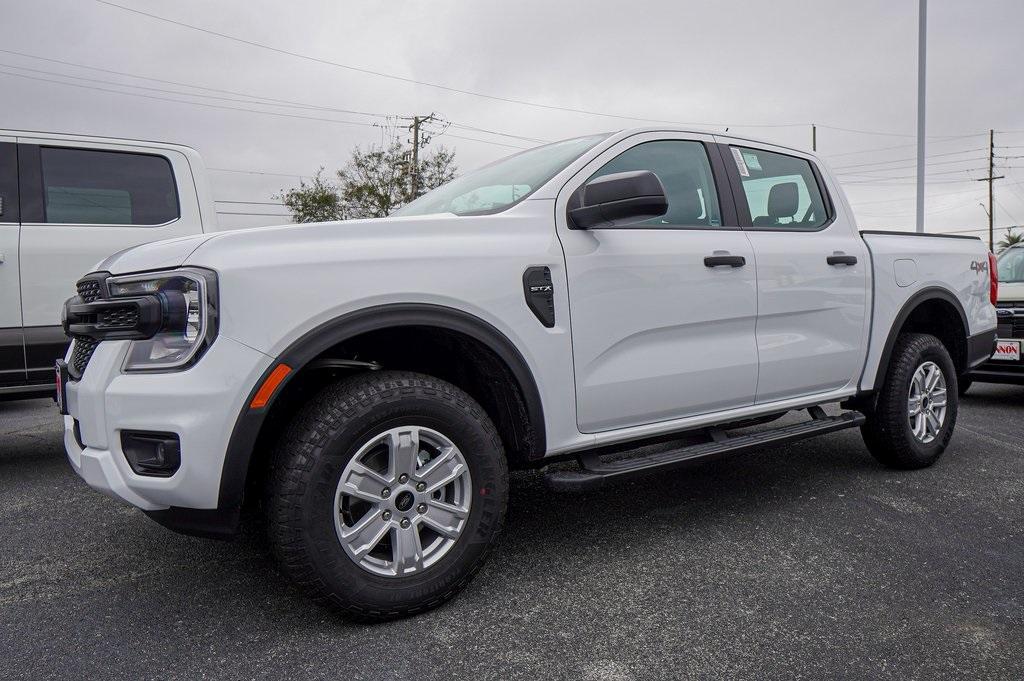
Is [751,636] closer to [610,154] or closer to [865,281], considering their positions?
[610,154]

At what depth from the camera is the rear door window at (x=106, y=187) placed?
4734 mm

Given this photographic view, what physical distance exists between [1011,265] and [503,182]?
6.51 meters

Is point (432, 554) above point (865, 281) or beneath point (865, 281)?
beneath

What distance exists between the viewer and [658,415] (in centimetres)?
315

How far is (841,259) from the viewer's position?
3.85 m

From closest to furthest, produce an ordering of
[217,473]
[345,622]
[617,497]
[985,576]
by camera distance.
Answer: [217,473] → [345,622] → [985,576] → [617,497]

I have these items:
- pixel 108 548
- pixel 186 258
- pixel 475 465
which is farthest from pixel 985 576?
pixel 108 548

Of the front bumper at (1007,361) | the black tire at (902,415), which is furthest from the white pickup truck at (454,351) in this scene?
the front bumper at (1007,361)

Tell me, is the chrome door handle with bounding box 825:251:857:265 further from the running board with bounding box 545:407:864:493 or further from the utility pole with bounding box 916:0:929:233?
the utility pole with bounding box 916:0:929:233

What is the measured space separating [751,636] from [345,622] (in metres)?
1.31

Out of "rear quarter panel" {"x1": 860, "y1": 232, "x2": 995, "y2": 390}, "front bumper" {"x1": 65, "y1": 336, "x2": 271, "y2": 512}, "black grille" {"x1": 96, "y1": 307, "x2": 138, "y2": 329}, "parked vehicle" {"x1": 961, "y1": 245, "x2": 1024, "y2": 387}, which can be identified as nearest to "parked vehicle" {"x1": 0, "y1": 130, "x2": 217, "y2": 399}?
"black grille" {"x1": 96, "y1": 307, "x2": 138, "y2": 329}

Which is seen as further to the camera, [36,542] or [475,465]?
[36,542]

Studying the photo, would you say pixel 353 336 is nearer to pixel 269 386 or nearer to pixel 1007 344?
pixel 269 386

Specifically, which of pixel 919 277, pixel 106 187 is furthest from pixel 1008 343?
pixel 106 187
